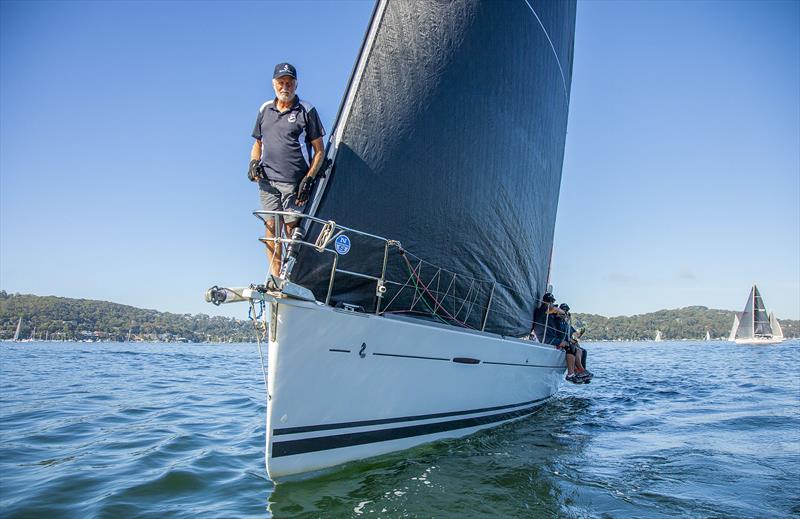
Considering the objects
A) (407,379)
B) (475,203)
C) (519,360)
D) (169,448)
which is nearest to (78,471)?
(169,448)

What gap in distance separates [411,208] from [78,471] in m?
3.62

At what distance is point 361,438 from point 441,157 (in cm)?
277

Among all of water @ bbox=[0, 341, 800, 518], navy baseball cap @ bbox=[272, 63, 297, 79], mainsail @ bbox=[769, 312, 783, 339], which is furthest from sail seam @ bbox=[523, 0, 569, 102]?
mainsail @ bbox=[769, 312, 783, 339]

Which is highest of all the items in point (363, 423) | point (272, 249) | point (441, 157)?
point (441, 157)

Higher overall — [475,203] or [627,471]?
[475,203]

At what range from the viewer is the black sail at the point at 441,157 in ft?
14.4

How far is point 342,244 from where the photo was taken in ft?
13.3

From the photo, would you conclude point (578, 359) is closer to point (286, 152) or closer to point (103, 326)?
point (286, 152)

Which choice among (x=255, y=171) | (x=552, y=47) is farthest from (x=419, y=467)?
(x=552, y=47)

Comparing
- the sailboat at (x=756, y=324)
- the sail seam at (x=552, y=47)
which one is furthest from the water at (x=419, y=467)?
the sailboat at (x=756, y=324)

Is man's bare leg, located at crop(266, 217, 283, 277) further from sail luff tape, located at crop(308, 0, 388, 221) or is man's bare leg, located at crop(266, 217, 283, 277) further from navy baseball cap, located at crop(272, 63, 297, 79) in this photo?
navy baseball cap, located at crop(272, 63, 297, 79)

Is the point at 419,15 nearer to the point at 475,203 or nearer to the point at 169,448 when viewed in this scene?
the point at 475,203

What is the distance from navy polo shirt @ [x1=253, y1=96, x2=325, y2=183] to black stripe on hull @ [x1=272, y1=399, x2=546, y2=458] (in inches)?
83.0

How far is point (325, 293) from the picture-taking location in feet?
14.0
